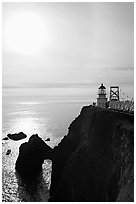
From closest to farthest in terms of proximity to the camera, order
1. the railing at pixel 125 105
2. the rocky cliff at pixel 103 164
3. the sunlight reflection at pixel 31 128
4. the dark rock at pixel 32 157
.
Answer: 1. the rocky cliff at pixel 103 164
2. the railing at pixel 125 105
3. the dark rock at pixel 32 157
4. the sunlight reflection at pixel 31 128

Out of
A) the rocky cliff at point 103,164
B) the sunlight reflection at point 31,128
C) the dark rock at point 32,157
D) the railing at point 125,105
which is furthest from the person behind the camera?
the sunlight reflection at point 31,128

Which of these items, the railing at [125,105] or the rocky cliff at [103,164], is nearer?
the rocky cliff at [103,164]

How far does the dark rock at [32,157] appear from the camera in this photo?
148 ft

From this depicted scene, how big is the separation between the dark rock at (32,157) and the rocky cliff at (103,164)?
1057 cm

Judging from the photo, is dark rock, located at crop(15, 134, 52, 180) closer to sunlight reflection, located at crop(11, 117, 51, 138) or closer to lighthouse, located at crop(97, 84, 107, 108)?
Answer: lighthouse, located at crop(97, 84, 107, 108)

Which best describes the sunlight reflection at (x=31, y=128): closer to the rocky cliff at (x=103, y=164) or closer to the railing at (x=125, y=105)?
the railing at (x=125, y=105)

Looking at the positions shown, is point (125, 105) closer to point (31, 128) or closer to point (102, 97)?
point (102, 97)

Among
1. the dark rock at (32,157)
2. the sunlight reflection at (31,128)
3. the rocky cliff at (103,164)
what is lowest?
the sunlight reflection at (31,128)

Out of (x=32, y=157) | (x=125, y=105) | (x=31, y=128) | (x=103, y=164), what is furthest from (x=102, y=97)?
(x=31, y=128)

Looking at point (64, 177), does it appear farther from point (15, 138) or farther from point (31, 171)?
point (15, 138)

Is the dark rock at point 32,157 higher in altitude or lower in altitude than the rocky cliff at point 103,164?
lower

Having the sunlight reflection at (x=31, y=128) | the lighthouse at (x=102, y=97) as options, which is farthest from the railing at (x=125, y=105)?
the sunlight reflection at (x=31, y=128)

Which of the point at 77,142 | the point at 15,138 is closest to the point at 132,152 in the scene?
the point at 77,142

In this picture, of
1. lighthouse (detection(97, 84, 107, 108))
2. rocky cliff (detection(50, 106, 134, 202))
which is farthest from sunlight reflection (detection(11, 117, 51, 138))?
rocky cliff (detection(50, 106, 134, 202))
